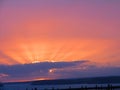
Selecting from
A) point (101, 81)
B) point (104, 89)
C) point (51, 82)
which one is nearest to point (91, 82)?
point (101, 81)

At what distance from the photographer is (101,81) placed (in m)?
90.9

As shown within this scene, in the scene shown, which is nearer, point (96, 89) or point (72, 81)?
point (96, 89)

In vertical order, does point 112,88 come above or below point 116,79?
below

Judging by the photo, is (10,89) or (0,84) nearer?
(10,89)

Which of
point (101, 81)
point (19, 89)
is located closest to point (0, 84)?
point (19, 89)

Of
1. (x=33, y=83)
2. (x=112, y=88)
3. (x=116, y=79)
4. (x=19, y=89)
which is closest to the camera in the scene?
(x=112, y=88)

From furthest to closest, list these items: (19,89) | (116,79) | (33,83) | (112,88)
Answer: (33,83)
(116,79)
(19,89)
(112,88)

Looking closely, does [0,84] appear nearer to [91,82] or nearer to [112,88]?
[91,82]

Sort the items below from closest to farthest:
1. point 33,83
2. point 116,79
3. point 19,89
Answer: point 19,89 < point 116,79 < point 33,83

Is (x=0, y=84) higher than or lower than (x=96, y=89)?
higher

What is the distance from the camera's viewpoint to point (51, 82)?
329 ft

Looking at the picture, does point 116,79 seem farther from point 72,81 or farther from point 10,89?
point 10,89

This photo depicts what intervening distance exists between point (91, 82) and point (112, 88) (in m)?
35.9

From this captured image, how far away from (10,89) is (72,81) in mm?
16879
